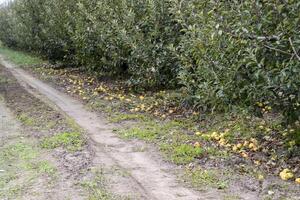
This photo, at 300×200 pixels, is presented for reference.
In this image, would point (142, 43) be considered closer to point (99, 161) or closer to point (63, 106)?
point (63, 106)

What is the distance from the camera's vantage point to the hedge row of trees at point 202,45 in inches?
183

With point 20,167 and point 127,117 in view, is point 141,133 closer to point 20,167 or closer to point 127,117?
point 127,117

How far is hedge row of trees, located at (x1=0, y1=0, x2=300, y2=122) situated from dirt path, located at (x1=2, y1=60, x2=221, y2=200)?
1231mm

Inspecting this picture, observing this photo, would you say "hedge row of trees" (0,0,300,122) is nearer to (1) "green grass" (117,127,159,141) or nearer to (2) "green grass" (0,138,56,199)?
(1) "green grass" (117,127,159,141)

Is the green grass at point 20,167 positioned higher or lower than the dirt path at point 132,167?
lower

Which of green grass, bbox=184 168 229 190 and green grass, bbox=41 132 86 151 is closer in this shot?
green grass, bbox=184 168 229 190

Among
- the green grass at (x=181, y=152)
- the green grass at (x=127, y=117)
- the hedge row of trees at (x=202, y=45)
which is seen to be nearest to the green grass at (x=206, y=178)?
the green grass at (x=181, y=152)

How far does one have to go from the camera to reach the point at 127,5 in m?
10.4

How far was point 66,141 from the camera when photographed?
6730 millimetres

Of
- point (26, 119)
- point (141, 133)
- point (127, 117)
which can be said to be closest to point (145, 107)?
point (127, 117)

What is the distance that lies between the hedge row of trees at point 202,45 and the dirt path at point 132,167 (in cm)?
123

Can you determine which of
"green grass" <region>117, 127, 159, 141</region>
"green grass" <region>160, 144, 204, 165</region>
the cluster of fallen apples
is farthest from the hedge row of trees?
"green grass" <region>117, 127, 159, 141</region>

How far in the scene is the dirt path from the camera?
4762 mm

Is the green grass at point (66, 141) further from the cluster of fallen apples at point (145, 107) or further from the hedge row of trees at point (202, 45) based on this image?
the hedge row of trees at point (202, 45)
